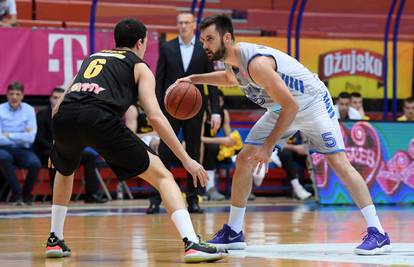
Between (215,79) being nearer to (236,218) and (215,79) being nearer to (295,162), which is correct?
(236,218)

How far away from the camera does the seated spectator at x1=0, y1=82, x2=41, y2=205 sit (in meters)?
14.2

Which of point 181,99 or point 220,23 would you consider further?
point 181,99

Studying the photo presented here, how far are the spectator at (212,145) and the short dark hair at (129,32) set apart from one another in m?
7.99

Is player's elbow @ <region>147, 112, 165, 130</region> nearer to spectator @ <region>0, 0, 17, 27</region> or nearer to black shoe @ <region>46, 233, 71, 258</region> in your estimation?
black shoe @ <region>46, 233, 71, 258</region>

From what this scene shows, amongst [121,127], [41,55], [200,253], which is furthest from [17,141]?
[200,253]

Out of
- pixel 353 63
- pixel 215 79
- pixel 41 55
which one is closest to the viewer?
pixel 215 79

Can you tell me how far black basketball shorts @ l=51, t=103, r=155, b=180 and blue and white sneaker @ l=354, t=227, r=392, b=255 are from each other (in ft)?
5.70

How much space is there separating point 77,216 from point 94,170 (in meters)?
2.88

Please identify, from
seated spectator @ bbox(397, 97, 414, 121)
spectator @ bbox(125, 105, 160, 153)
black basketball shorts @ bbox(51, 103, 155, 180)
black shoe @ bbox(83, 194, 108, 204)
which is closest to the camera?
black basketball shorts @ bbox(51, 103, 155, 180)

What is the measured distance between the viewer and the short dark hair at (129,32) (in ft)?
22.9

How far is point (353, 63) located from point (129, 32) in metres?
10.2

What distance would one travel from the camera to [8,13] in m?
14.9

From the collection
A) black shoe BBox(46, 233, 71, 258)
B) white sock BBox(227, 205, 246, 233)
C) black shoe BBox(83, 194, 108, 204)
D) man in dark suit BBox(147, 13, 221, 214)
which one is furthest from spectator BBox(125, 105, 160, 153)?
black shoe BBox(46, 233, 71, 258)

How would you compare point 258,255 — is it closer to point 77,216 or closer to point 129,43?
point 129,43
